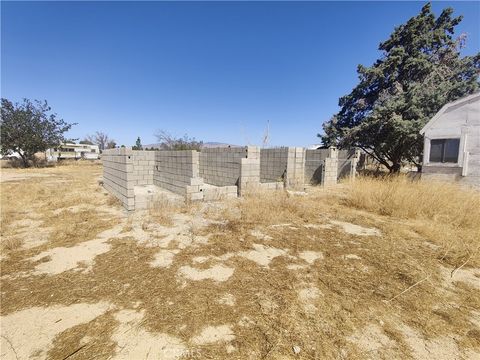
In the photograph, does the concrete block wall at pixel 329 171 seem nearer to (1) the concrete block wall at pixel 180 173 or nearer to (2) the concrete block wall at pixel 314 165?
(2) the concrete block wall at pixel 314 165

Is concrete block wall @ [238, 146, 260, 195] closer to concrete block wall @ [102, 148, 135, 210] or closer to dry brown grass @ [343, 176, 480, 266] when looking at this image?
dry brown grass @ [343, 176, 480, 266]

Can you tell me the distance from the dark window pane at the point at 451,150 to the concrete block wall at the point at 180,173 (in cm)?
915

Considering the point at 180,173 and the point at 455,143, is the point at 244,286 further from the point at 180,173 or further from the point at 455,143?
the point at 455,143

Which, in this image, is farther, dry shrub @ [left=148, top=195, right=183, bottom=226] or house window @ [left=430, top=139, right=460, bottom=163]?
house window @ [left=430, top=139, right=460, bottom=163]

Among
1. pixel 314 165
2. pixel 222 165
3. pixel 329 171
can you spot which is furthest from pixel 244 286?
pixel 314 165

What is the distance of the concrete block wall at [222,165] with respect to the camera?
8.46 meters

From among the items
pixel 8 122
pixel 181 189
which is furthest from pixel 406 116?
pixel 8 122

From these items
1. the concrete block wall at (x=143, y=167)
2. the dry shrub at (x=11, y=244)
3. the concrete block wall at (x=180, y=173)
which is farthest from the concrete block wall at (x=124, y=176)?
the dry shrub at (x=11, y=244)

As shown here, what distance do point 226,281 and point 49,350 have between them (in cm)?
169

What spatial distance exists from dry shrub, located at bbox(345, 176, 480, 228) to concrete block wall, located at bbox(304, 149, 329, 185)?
4358 millimetres

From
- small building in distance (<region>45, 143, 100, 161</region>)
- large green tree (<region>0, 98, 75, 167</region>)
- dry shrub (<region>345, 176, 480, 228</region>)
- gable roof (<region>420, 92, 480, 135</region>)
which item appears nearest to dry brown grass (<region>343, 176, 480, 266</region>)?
dry shrub (<region>345, 176, 480, 228</region>)

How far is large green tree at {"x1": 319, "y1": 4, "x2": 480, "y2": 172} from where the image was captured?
10734mm

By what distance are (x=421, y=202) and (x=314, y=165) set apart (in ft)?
19.7

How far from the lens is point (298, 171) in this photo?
980 centimetres
